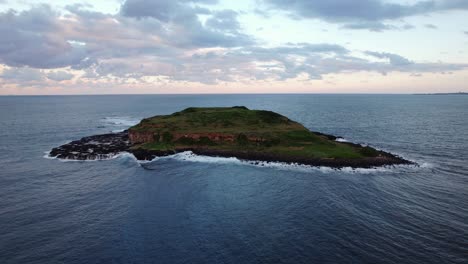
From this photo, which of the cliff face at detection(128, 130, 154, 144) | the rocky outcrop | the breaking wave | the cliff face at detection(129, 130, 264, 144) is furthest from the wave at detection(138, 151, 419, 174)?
the breaking wave

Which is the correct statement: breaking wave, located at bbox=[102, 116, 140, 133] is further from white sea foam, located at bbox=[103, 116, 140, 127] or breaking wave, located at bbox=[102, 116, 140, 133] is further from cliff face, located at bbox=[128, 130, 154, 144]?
cliff face, located at bbox=[128, 130, 154, 144]

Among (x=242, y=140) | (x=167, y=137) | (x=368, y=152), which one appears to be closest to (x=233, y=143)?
(x=242, y=140)

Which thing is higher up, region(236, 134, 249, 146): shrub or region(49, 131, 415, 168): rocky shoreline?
region(236, 134, 249, 146): shrub

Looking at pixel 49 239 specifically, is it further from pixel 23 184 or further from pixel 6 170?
pixel 6 170

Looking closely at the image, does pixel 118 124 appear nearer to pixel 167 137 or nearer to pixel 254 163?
pixel 167 137

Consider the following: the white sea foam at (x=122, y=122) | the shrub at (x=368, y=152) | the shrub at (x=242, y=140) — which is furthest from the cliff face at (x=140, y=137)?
the shrub at (x=368, y=152)

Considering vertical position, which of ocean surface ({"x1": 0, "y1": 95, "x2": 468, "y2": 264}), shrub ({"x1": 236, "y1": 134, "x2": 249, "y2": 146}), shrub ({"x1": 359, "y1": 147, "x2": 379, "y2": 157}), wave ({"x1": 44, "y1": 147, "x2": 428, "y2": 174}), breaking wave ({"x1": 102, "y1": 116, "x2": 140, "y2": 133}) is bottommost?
ocean surface ({"x1": 0, "y1": 95, "x2": 468, "y2": 264})
